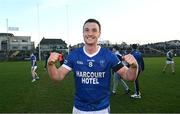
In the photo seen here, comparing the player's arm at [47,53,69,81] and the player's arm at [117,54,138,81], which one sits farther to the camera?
the player's arm at [47,53,69,81]

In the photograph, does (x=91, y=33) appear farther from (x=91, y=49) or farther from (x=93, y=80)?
(x=93, y=80)

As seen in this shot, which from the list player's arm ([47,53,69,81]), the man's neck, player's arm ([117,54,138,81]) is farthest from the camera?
the man's neck

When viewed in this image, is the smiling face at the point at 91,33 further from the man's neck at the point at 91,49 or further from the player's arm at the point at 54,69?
the player's arm at the point at 54,69

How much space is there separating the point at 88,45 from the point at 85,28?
22cm

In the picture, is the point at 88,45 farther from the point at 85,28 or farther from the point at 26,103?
the point at 26,103

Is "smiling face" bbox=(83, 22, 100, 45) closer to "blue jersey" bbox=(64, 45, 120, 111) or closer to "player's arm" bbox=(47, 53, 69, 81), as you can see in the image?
"blue jersey" bbox=(64, 45, 120, 111)

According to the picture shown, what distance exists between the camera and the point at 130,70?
14.3 ft

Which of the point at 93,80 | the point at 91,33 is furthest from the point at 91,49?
the point at 93,80

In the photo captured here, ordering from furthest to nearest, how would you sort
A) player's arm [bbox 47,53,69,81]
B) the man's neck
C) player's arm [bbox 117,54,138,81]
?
1. the man's neck
2. player's arm [bbox 47,53,69,81]
3. player's arm [bbox 117,54,138,81]

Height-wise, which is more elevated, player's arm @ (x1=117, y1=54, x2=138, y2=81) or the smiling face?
the smiling face

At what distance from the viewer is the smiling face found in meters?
4.40

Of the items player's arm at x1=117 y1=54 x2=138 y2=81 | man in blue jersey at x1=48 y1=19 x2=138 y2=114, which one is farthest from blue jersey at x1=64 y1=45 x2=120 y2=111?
player's arm at x1=117 y1=54 x2=138 y2=81

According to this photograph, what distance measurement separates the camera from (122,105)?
1234 centimetres

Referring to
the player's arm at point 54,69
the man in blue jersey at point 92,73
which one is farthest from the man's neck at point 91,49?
the player's arm at point 54,69
